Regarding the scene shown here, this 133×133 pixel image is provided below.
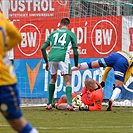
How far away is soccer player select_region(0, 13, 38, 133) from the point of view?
6.38 meters

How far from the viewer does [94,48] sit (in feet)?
55.8

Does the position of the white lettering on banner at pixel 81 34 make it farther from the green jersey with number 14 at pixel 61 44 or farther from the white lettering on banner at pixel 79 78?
the green jersey with number 14 at pixel 61 44

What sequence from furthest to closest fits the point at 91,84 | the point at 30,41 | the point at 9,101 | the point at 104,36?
the point at 30,41
the point at 104,36
the point at 91,84
the point at 9,101

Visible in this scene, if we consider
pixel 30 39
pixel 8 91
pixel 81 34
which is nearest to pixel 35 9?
pixel 30 39

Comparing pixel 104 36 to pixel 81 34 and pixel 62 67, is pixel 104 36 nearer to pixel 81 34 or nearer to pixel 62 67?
pixel 81 34

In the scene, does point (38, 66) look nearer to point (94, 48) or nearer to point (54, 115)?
point (94, 48)

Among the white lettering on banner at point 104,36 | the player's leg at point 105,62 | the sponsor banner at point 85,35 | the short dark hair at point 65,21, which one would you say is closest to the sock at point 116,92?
the player's leg at point 105,62

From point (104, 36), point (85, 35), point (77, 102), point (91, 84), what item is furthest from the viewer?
point (85, 35)

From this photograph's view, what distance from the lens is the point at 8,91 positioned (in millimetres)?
6391

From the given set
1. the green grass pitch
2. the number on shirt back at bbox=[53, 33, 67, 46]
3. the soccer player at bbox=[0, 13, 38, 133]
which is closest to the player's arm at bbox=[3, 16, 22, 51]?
the soccer player at bbox=[0, 13, 38, 133]

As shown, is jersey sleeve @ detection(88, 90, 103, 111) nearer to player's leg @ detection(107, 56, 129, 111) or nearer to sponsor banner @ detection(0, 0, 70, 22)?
player's leg @ detection(107, 56, 129, 111)

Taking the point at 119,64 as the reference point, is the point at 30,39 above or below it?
above

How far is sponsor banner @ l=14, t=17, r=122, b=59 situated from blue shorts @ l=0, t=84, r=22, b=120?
10526 mm

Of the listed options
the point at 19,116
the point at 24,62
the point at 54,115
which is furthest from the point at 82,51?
the point at 19,116
